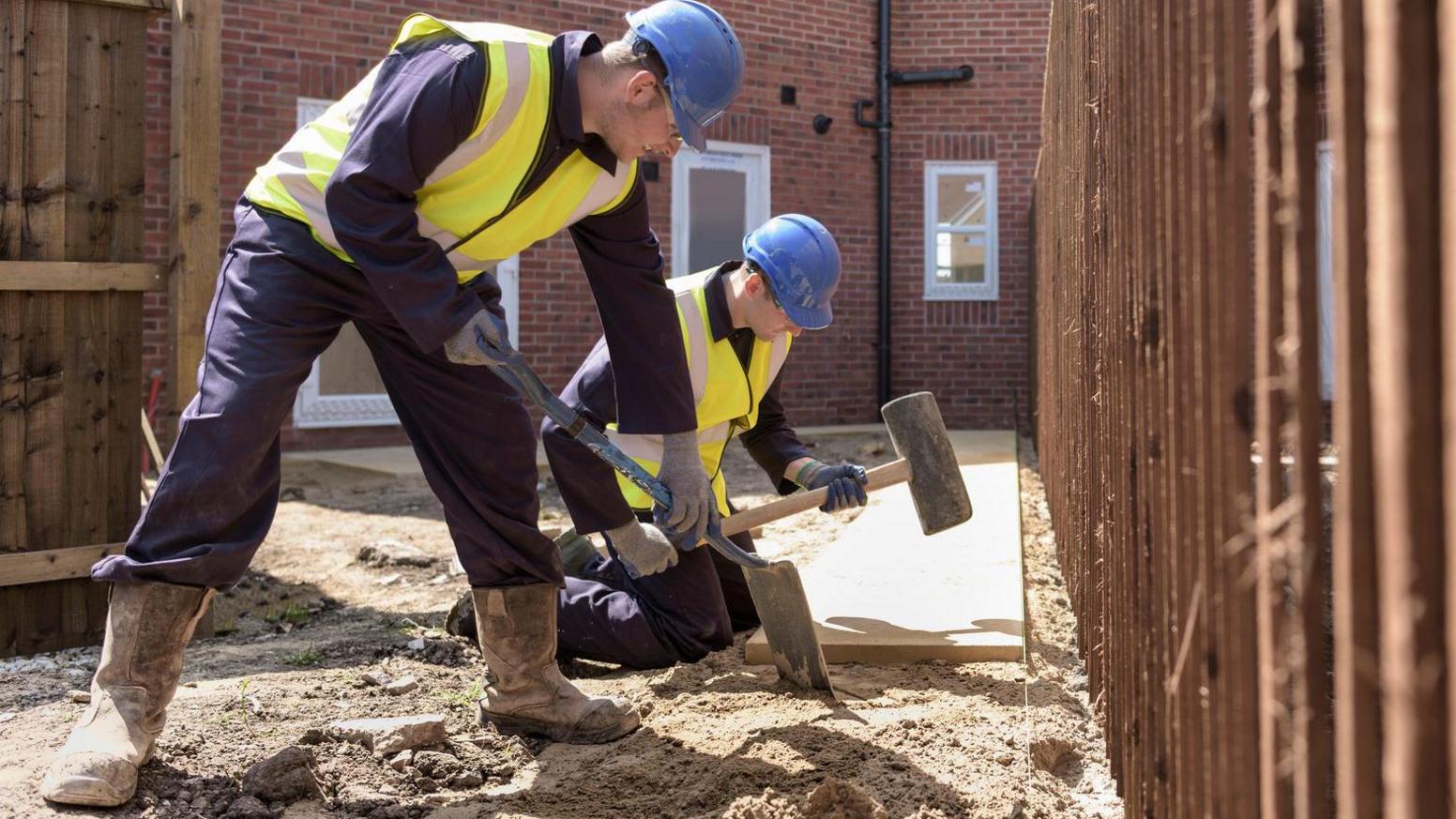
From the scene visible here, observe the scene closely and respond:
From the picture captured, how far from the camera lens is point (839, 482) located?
4238mm

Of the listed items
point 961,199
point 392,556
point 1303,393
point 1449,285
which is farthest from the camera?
point 961,199

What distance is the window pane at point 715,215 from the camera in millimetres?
12125

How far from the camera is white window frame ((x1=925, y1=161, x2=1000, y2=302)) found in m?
12.6

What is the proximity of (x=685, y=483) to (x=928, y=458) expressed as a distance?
132cm

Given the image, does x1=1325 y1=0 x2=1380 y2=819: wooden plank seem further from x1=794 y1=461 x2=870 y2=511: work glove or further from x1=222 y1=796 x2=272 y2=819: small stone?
x1=794 y1=461 x2=870 y2=511: work glove

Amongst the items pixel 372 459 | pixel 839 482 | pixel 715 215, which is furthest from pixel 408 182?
pixel 715 215

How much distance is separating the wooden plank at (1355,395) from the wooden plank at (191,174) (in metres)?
4.04

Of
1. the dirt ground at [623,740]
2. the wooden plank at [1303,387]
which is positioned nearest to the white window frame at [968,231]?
the dirt ground at [623,740]

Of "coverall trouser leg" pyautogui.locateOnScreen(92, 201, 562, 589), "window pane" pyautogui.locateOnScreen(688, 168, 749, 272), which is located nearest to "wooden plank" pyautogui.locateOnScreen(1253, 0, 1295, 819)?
"coverall trouser leg" pyautogui.locateOnScreen(92, 201, 562, 589)

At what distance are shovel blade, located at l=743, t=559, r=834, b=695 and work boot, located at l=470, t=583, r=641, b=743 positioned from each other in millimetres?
509

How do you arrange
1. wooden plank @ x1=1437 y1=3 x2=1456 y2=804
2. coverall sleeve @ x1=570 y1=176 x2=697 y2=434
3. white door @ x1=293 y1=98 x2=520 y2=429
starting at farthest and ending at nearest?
white door @ x1=293 y1=98 x2=520 y2=429 < coverall sleeve @ x1=570 y1=176 x2=697 y2=434 < wooden plank @ x1=1437 y1=3 x2=1456 y2=804

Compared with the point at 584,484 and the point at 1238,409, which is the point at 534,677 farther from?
the point at 1238,409

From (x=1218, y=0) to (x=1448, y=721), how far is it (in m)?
0.87

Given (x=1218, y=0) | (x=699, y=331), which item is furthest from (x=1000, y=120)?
(x=1218, y=0)
